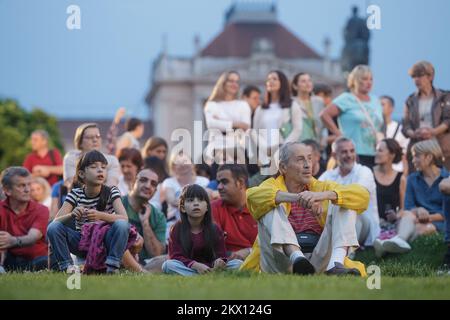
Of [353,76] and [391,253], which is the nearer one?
[391,253]

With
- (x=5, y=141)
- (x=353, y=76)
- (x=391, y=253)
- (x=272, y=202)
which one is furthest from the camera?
(x=5, y=141)

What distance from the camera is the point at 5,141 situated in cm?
6494

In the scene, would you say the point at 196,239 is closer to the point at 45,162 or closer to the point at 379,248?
the point at 379,248

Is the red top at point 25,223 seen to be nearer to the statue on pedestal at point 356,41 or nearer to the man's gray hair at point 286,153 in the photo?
the man's gray hair at point 286,153

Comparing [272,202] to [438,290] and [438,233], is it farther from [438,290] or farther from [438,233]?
[438,233]

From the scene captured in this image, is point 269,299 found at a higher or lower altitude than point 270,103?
lower

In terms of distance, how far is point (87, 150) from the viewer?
1266 centimetres

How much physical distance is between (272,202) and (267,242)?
15.1 inches

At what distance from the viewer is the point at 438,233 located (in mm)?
12844

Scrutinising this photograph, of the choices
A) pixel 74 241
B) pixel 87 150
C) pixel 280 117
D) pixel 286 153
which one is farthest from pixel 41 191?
pixel 286 153

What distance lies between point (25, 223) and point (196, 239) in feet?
8.17

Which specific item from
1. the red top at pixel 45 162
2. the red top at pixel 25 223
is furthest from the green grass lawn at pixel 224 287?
the red top at pixel 45 162

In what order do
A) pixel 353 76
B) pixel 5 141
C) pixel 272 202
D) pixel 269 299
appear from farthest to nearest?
pixel 5 141 → pixel 353 76 → pixel 272 202 → pixel 269 299

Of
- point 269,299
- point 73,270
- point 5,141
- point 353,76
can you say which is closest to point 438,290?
point 269,299
